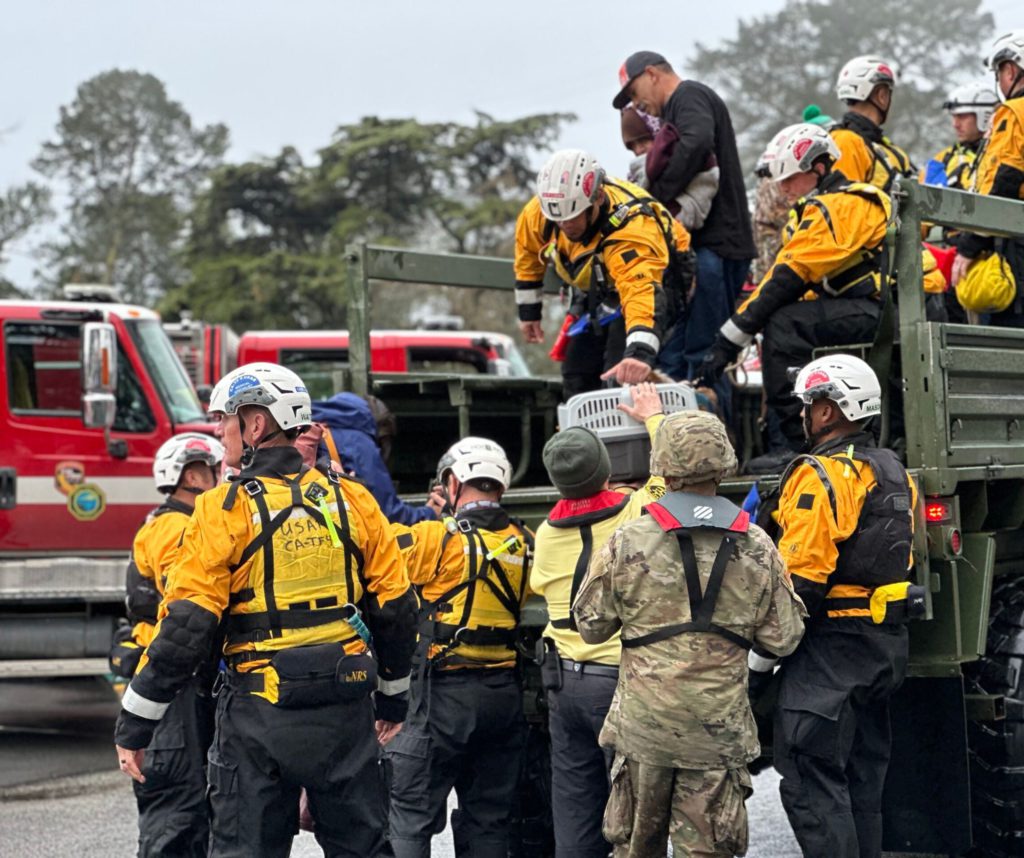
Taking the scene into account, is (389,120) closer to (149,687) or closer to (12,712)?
(12,712)

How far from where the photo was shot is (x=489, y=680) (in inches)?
227

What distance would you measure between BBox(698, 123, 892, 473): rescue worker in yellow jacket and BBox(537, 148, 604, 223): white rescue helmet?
76cm

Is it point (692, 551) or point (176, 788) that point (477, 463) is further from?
point (176, 788)

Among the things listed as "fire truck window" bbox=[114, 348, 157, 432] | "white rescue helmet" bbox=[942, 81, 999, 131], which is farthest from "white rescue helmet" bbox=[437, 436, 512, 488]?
"fire truck window" bbox=[114, 348, 157, 432]

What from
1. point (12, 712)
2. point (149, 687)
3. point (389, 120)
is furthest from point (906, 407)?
point (389, 120)

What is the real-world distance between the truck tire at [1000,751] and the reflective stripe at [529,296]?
2.66m

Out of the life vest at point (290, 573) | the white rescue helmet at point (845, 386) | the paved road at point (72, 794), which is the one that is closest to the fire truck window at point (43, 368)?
the paved road at point (72, 794)

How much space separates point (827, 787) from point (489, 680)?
129 centimetres

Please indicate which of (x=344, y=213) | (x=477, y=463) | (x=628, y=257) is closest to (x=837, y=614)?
(x=477, y=463)

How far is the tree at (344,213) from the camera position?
112 ft

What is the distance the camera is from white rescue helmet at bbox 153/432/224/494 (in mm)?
6379

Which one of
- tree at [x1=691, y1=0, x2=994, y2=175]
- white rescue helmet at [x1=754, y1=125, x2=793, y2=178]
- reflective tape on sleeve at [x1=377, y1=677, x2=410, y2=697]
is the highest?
tree at [x1=691, y1=0, x2=994, y2=175]

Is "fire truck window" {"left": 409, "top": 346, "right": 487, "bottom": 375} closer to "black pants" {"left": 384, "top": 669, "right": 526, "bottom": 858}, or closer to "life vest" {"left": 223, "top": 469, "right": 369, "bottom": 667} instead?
"black pants" {"left": 384, "top": 669, "right": 526, "bottom": 858}

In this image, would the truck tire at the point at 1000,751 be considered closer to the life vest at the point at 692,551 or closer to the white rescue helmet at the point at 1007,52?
the life vest at the point at 692,551
